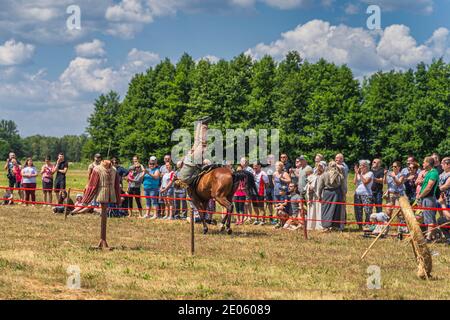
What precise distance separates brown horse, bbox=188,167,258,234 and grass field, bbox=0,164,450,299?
0.66m

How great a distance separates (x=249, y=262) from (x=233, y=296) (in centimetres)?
305

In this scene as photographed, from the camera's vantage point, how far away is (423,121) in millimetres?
59906

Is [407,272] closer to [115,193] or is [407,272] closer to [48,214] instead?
[115,193]

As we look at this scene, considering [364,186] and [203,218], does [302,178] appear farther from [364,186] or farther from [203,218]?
[203,218]

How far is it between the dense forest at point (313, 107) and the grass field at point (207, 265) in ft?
146

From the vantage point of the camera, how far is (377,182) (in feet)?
61.0

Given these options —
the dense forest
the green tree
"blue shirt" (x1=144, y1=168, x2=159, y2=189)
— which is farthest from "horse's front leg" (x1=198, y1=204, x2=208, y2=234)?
the green tree

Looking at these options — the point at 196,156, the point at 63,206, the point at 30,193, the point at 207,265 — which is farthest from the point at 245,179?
the point at 30,193

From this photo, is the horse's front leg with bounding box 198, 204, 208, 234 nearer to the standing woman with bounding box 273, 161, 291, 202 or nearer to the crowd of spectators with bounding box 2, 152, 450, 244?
the crowd of spectators with bounding box 2, 152, 450, 244

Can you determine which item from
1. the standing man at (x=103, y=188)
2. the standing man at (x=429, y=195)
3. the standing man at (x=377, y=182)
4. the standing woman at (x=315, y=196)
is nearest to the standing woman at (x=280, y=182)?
the standing woman at (x=315, y=196)

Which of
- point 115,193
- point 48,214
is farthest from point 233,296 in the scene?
point 48,214

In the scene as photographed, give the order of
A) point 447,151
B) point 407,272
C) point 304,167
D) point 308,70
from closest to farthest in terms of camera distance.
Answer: point 407,272
point 304,167
point 447,151
point 308,70
